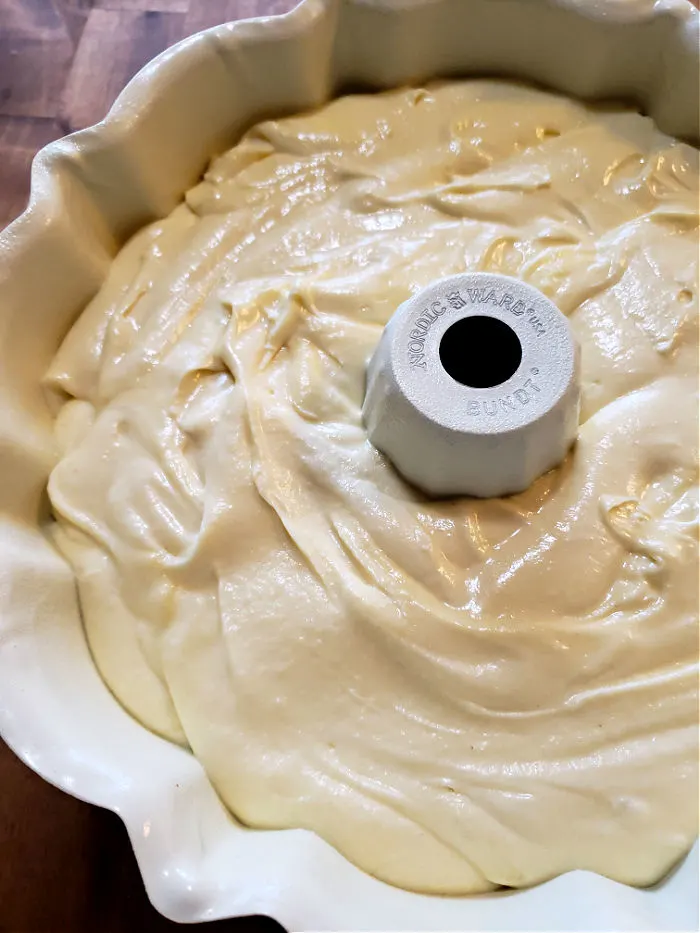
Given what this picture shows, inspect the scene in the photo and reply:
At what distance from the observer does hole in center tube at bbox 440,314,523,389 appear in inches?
36.5

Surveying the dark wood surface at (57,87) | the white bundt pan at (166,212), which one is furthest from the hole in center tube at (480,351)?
the dark wood surface at (57,87)

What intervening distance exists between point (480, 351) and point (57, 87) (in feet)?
3.27

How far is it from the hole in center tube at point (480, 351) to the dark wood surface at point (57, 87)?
69 centimetres

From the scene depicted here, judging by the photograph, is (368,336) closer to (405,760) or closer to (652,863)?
(405,760)

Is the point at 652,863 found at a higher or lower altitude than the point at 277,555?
lower

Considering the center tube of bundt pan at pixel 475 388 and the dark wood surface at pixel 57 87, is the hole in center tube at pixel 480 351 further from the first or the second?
the dark wood surface at pixel 57 87

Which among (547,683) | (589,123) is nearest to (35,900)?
(547,683)

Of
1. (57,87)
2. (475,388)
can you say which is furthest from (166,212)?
(475,388)

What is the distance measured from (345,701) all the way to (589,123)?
0.94 m

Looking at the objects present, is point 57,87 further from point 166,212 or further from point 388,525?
point 388,525

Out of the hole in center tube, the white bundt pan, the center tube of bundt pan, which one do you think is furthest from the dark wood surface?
the hole in center tube

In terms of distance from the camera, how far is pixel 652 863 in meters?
0.81

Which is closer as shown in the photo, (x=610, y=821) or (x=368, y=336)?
(x=610, y=821)

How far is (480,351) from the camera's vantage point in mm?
958
